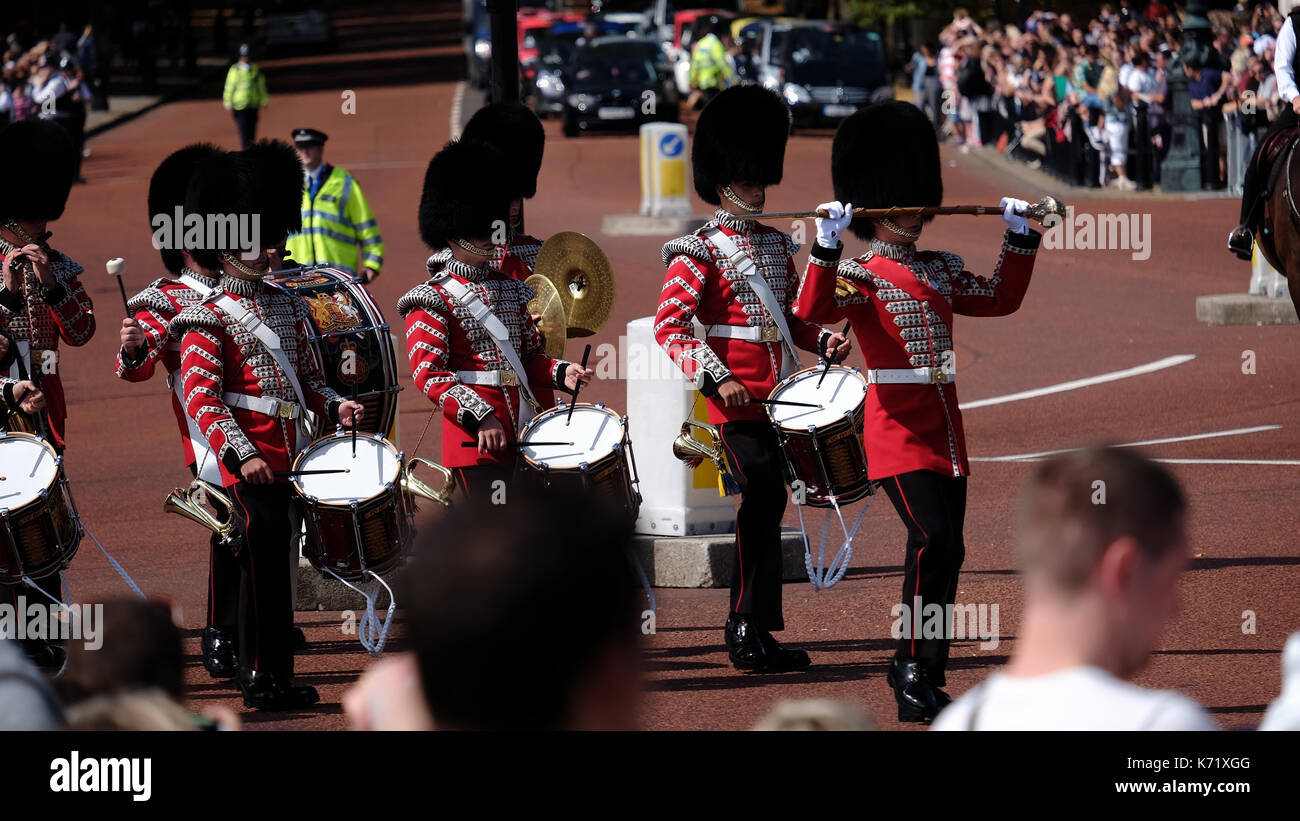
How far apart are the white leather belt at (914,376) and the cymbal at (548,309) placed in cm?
160

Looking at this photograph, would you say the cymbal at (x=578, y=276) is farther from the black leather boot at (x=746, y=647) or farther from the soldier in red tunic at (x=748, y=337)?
the black leather boot at (x=746, y=647)

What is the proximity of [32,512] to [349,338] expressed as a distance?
1.33 metres

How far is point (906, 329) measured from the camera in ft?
19.7

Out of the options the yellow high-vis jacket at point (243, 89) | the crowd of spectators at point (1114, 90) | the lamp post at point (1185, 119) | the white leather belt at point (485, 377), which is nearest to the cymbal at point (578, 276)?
the white leather belt at point (485, 377)

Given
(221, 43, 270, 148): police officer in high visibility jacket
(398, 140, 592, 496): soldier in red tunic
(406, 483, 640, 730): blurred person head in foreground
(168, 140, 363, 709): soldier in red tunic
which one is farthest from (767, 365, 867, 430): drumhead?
(221, 43, 270, 148): police officer in high visibility jacket

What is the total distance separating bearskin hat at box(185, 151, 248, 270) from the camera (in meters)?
6.45

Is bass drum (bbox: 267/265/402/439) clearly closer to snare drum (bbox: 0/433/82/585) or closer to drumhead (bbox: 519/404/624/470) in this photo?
drumhead (bbox: 519/404/624/470)

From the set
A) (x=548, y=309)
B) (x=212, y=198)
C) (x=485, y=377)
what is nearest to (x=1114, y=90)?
(x=548, y=309)

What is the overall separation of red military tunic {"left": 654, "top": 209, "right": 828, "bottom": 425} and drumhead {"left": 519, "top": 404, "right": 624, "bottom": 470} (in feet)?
1.09

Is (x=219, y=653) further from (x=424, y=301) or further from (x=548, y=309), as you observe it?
(x=548, y=309)

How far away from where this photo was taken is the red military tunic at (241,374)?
20.0 ft
